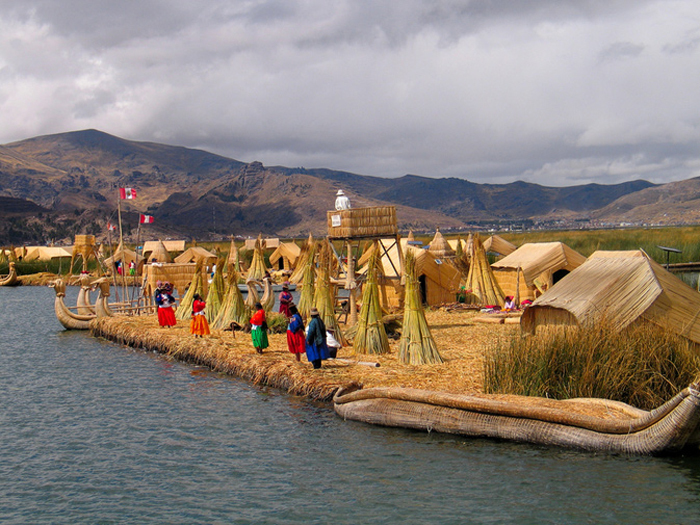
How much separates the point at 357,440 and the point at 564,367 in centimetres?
312

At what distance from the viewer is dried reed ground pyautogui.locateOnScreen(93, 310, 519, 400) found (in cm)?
1156

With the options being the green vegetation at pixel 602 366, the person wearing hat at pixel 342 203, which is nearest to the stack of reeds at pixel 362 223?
the person wearing hat at pixel 342 203

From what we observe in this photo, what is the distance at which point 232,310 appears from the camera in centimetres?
1862

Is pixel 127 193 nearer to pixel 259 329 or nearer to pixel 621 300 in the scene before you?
pixel 259 329

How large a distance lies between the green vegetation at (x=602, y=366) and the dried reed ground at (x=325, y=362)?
83cm

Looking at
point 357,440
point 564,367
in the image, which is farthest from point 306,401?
point 564,367

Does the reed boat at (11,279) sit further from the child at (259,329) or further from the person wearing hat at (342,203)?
the child at (259,329)

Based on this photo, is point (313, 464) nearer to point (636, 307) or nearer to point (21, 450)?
point (21, 450)

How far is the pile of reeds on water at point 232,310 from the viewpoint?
60.9 feet

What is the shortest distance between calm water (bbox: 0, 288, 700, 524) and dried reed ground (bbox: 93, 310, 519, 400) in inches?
21.3

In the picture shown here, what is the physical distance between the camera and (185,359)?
16297 mm

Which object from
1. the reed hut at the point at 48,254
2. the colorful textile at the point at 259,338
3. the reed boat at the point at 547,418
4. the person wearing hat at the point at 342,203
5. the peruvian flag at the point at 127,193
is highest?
the peruvian flag at the point at 127,193

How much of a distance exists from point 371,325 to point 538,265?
31.6 ft

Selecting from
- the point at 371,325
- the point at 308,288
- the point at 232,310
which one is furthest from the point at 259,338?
the point at 232,310
